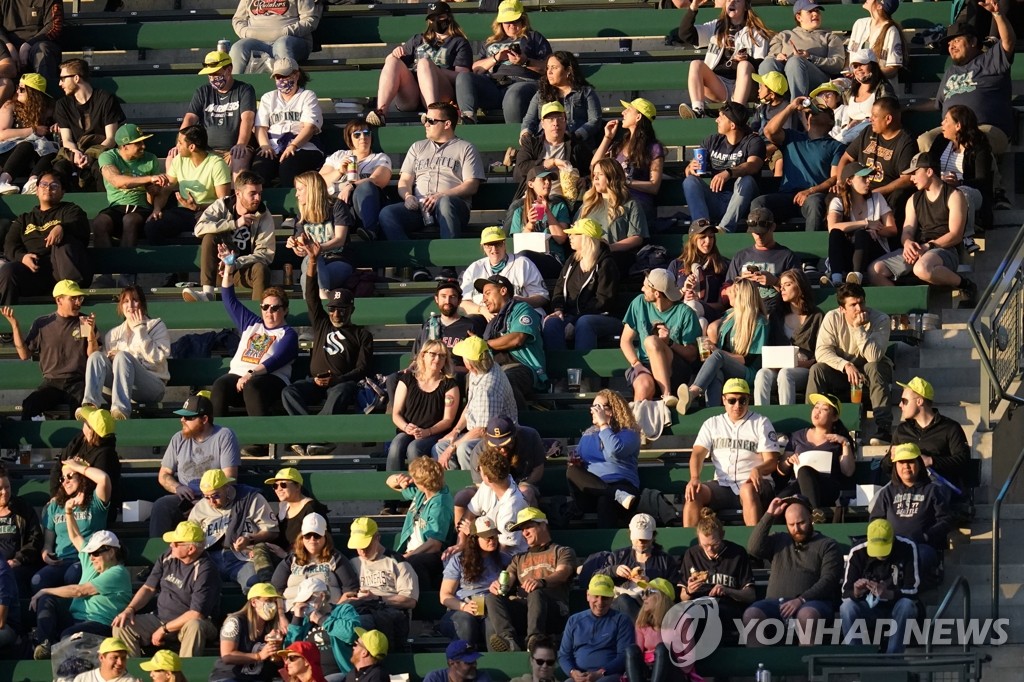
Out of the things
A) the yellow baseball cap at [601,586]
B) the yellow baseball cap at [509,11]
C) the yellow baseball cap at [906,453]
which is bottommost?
the yellow baseball cap at [601,586]

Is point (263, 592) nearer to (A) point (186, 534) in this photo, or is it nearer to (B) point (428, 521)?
(A) point (186, 534)

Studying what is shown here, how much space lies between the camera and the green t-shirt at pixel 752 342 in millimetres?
15016

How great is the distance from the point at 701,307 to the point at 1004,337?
2.08 m

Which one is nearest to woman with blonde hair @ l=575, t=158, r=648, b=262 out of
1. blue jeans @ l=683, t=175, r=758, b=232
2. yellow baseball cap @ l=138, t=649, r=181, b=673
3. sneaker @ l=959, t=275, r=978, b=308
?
blue jeans @ l=683, t=175, r=758, b=232

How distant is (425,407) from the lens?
14.9m

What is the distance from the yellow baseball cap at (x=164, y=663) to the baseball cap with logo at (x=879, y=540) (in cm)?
418

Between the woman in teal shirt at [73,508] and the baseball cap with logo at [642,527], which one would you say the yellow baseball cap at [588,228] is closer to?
the baseball cap with logo at [642,527]

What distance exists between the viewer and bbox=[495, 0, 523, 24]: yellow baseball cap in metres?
17.6

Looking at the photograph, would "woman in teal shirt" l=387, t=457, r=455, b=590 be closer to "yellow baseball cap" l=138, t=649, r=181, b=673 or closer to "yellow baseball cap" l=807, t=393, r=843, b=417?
"yellow baseball cap" l=138, t=649, r=181, b=673

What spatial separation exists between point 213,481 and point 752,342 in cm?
369

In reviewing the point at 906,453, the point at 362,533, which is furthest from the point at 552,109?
the point at 906,453

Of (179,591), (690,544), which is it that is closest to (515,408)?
(690,544)

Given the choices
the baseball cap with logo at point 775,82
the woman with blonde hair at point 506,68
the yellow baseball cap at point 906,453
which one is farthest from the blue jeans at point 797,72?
the yellow baseball cap at point 906,453

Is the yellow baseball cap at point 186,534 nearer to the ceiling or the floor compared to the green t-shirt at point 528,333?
nearer to the floor
